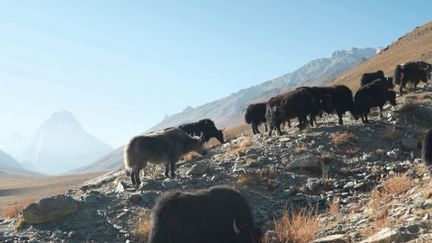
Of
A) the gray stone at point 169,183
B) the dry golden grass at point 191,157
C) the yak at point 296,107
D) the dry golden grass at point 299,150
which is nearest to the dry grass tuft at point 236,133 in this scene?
the dry golden grass at point 191,157

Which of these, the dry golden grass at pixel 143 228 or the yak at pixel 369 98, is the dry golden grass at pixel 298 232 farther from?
the yak at pixel 369 98

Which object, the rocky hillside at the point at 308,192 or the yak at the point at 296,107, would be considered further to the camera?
the yak at the point at 296,107

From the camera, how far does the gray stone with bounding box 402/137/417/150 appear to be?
15.1 meters

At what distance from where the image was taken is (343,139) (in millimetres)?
16125

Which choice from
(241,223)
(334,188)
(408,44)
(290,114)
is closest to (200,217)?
(241,223)

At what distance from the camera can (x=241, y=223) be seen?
818 centimetres

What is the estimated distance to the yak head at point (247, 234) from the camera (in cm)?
768

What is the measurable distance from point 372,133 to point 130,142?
810 cm

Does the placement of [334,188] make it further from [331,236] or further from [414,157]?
[331,236]

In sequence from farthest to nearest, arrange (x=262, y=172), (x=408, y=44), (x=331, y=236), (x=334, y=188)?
(x=408, y=44) → (x=262, y=172) → (x=334, y=188) → (x=331, y=236)

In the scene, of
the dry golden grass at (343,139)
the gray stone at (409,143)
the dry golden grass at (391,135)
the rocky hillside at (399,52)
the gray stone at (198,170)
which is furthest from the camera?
the rocky hillside at (399,52)

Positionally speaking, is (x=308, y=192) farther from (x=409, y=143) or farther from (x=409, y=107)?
(x=409, y=107)

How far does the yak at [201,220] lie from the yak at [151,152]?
763 centimetres

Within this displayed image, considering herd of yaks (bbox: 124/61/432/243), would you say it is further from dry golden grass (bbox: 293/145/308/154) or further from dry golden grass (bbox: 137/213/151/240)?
dry golden grass (bbox: 293/145/308/154)
